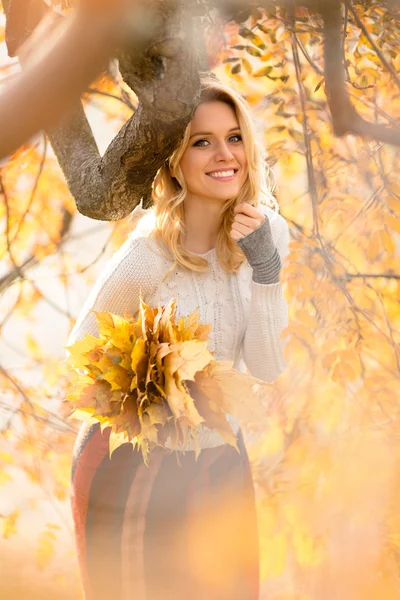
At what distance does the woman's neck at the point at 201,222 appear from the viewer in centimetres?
191

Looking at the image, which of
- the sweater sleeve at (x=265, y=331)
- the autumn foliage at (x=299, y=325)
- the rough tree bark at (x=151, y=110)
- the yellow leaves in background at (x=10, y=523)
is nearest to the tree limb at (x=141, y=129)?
the rough tree bark at (x=151, y=110)

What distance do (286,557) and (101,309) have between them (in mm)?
1803

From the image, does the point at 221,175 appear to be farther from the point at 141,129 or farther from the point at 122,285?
the point at 141,129

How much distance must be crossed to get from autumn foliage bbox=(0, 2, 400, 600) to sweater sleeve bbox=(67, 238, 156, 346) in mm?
720

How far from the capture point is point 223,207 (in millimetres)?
1929

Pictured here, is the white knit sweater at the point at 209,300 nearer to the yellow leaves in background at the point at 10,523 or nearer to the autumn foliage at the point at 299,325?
the autumn foliage at the point at 299,325

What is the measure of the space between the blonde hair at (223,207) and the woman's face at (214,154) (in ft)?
0.06

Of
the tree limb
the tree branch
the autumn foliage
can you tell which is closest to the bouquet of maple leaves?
the tree limb

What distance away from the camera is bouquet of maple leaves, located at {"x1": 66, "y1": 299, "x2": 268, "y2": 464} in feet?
4.85

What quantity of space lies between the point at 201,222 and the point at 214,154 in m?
0.19

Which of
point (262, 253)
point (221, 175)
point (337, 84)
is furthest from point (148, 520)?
point (337, 84)

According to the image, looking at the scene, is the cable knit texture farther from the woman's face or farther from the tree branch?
the tree branch

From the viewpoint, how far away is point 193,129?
5.91 feet

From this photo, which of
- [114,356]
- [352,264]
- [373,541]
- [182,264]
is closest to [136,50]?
[114,356]
